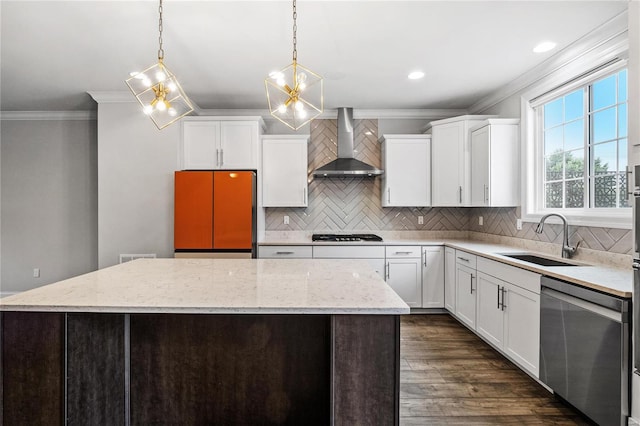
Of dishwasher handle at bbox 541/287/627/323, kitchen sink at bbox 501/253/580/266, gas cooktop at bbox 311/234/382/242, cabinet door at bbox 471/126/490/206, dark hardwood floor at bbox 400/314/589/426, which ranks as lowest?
dark hardwood floor at bbox 400/314/589/426

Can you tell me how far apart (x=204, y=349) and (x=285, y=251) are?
2.24m

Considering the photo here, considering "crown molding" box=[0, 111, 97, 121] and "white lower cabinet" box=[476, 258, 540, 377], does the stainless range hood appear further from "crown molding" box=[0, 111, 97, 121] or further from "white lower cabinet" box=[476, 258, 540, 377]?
"crown molding" box=[0, 111, 97, 121]

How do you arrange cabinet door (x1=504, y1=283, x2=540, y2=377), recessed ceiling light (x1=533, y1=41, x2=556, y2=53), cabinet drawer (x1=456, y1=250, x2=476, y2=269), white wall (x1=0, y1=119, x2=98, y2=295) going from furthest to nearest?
white wall (x1=0, y1=119, x2=98, y2=295) → cabinet drawer (x1=456, y1=250, x2=476, y2=269) → recessed ceiling light (x1=533, y1=41, x2=556, y2=53) → cabinet door (x1=504, y1=283, x2=540, y2=377)

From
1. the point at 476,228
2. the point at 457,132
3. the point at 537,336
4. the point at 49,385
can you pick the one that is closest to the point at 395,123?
the point at 457,132

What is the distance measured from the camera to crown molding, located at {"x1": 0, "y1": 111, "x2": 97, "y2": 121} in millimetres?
4668

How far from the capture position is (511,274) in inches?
105

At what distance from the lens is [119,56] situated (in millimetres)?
2957

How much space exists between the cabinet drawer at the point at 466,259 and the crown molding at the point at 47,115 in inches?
202

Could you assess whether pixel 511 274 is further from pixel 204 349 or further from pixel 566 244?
pixel 204 349

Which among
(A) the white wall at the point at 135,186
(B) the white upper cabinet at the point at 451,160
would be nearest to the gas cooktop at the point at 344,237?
(B) the white upper cabinet at the point at 451,160

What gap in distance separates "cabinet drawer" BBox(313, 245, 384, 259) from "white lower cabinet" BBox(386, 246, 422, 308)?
0.22m

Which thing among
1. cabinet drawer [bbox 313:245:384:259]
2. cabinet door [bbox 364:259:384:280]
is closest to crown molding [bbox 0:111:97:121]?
cabinet drawer [bbox 313:245:384:259]

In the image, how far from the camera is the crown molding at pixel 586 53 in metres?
2.34

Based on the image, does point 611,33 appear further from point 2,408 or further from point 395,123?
point 2,408
